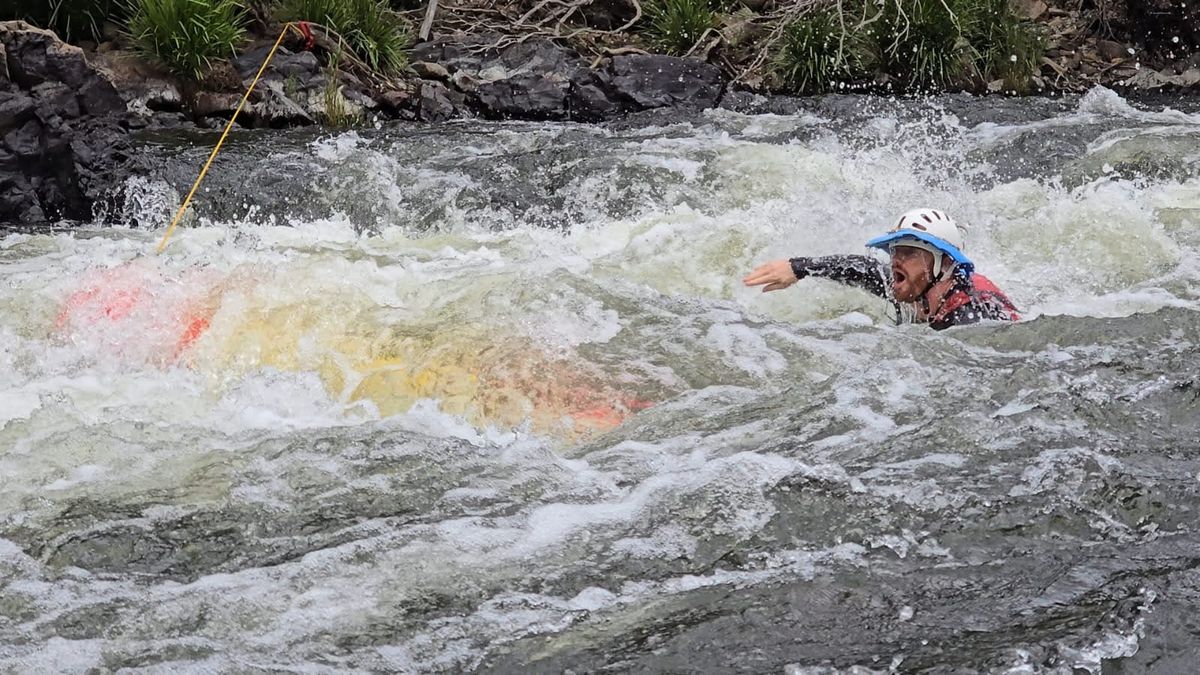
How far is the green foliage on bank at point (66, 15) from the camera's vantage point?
11391 millimetres

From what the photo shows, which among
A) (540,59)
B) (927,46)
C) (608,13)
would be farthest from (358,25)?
(927,46)

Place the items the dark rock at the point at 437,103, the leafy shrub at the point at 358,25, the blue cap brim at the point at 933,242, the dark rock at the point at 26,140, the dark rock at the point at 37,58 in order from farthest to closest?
the leafy shrub at the point at 358,25
the dark rock at the point at 437,103
the dark rock at the point at 37,58
the dark rock at the point at 26,140
the blue cap brim at the point at 933,242

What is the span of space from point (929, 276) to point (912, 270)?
70 millimetres

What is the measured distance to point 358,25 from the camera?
38.8 ft

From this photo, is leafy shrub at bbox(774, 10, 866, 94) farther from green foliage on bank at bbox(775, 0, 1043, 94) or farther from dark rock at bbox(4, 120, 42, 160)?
dark rock at bbox(4, 120, 42, 160)

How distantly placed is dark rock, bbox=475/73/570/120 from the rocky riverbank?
2 centimetres

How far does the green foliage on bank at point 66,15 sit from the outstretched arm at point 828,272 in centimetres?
869

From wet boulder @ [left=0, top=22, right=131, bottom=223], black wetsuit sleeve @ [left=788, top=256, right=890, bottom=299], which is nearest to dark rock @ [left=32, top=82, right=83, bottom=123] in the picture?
wet boulder @ [left=0, top=22, right=131, bottom=223]

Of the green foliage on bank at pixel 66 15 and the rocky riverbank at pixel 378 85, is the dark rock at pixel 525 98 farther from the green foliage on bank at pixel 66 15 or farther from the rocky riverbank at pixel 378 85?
the green foliage on bank at pixel 66 15

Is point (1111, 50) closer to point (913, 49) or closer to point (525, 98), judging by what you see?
point (913, 49)

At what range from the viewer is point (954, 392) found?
4176mm

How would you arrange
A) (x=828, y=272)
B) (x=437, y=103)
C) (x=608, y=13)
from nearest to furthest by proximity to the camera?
(x=828, y=272), (x=437, y=103), (x=608, y=13)

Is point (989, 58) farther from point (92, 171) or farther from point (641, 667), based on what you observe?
point (641, 667)

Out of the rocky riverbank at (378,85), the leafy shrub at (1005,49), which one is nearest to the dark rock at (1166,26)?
the rocky riverbank at (378,85)
